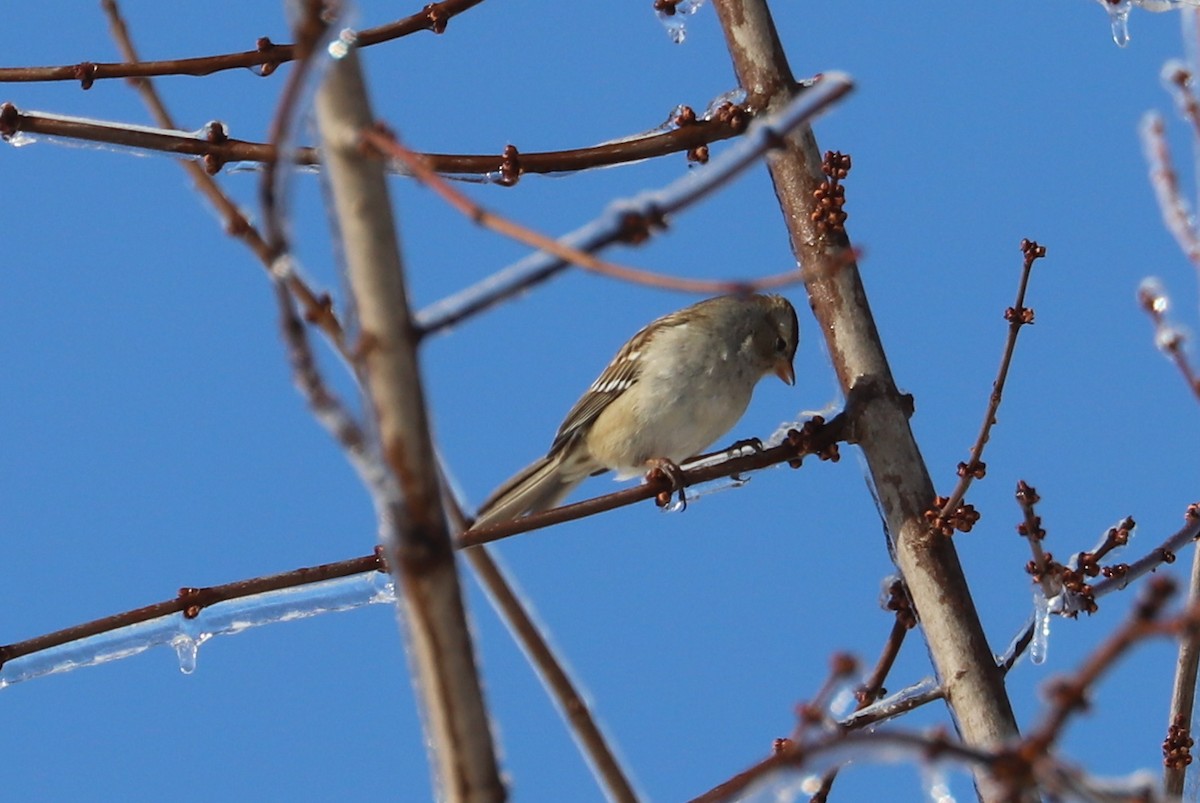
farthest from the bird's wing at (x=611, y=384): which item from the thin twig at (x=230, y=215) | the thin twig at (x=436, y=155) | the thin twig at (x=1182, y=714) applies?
the thin twig at (x=1182, y=714)

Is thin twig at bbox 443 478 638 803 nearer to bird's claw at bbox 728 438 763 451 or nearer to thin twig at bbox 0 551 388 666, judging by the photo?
thin twig at bbox 0 551 388 666

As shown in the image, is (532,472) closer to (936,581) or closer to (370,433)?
(936,581)

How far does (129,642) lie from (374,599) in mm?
659

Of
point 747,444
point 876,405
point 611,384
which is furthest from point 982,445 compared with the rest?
point 611,384

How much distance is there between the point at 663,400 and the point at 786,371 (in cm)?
84

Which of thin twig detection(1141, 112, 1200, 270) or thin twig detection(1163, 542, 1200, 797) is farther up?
thin twig detection(1141, 112, 1200, 270)

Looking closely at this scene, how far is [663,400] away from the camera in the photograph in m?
6.45

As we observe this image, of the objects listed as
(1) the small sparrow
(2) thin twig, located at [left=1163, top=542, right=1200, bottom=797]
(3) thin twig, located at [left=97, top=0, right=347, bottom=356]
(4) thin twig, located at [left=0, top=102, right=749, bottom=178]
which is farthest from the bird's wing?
(2) thin twig, located at [left=1163, top=542, right=1200, bottom=797]

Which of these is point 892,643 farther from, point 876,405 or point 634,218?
point 634,218

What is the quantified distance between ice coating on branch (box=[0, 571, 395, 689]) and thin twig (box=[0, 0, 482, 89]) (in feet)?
4.87

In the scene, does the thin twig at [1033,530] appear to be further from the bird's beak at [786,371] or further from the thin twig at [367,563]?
the bird's beak at [786,371]

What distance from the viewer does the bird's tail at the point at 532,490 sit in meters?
5.98

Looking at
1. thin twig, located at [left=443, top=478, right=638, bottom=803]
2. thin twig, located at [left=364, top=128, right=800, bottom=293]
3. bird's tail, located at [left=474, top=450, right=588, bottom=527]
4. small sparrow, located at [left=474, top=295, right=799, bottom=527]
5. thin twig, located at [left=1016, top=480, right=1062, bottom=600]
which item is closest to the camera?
thin twig, located at [left=364, top=128, right=800, bottom=293]

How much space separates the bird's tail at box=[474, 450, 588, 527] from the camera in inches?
235
